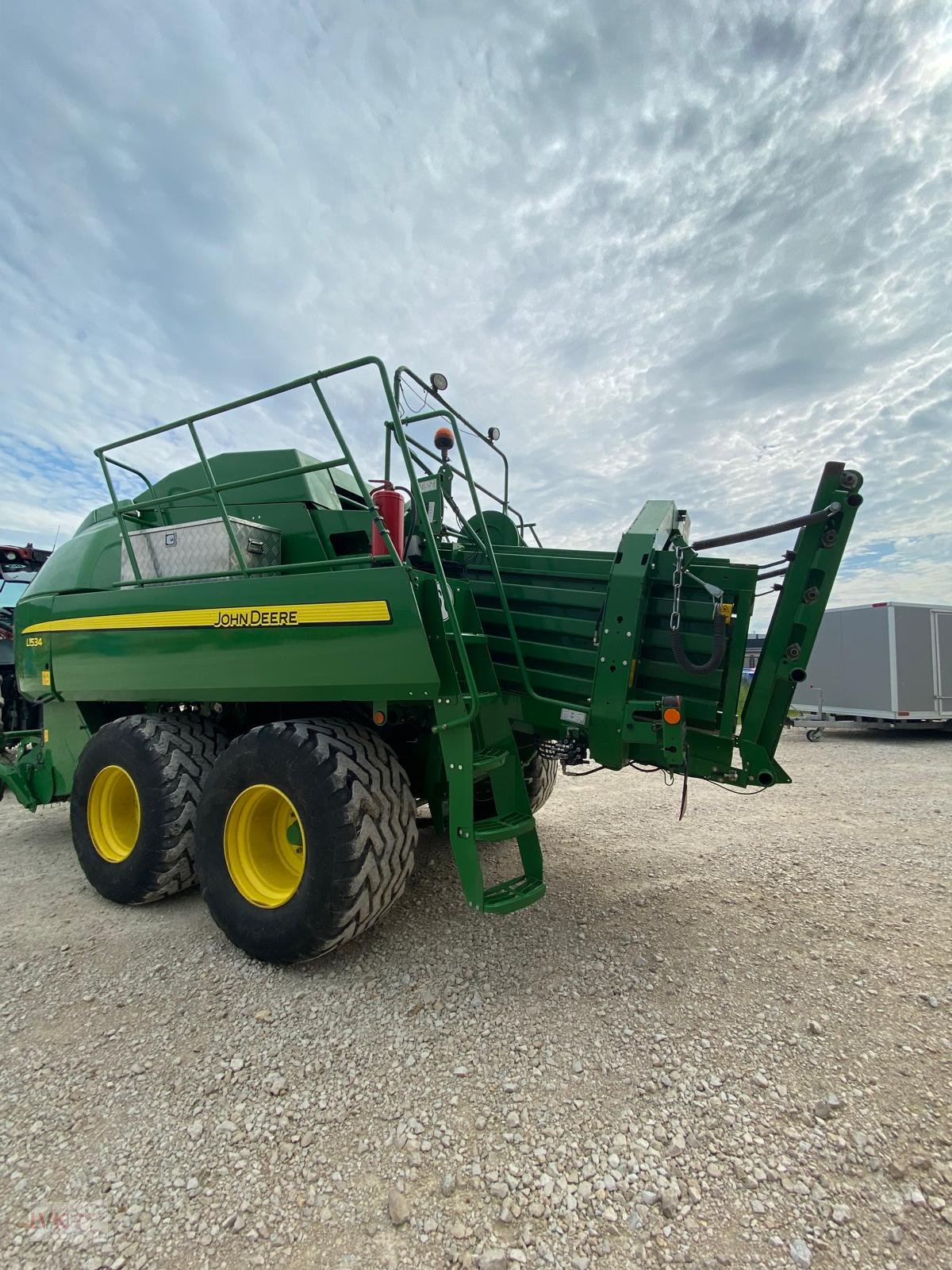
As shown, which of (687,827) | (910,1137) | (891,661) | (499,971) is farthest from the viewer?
(891,661)

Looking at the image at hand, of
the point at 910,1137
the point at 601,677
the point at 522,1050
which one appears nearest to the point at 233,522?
the point at 601,677

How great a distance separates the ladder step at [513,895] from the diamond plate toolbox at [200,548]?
2.28 m

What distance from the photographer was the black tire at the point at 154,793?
373cm

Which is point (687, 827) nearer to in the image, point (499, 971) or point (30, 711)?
point (499, 971)

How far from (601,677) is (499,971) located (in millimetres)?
1504

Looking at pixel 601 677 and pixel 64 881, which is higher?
pixel 601 677

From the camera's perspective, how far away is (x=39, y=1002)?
2895 mm

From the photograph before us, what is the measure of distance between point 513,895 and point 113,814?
290 cm

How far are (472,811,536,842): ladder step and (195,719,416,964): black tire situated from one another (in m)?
0.40

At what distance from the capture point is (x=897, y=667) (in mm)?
11672

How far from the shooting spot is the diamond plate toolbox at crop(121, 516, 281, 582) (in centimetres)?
375

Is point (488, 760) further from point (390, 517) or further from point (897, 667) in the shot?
point (897, 667)

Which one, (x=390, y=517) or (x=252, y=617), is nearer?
(x=390, y=517)

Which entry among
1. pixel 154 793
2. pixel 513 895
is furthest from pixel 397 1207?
pixel 154 793
